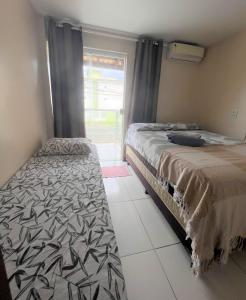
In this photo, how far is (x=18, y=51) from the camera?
1622mm

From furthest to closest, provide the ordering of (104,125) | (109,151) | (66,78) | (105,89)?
(104,125) → (109,151) → (105,89) → (66,78)

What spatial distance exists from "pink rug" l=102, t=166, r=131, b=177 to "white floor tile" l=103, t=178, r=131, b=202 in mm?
171

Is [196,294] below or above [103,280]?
below

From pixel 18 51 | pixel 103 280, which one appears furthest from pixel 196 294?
pixel 18 51

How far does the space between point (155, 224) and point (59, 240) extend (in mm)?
1102

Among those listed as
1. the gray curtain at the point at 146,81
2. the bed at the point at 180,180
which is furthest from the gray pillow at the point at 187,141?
the gray curtain at the point at 146,81

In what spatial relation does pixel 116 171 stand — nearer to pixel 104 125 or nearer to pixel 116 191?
pixel 116 191

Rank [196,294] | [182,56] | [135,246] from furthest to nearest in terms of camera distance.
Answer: [182,56] < [135,246] < [196,294]

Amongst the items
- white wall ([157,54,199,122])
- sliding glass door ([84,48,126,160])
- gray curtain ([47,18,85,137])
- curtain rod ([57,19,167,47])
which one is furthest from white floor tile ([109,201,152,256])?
curtain rod ([57,19,167,47])

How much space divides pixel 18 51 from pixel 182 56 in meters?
2.59

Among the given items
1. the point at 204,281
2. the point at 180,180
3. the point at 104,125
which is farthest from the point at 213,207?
the point at 104,125

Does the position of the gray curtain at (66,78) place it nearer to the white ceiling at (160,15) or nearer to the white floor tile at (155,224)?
the white ceiling at (160,15)

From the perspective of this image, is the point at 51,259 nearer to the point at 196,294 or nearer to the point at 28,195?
the point at 28,195

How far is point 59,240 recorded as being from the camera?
0.80m
